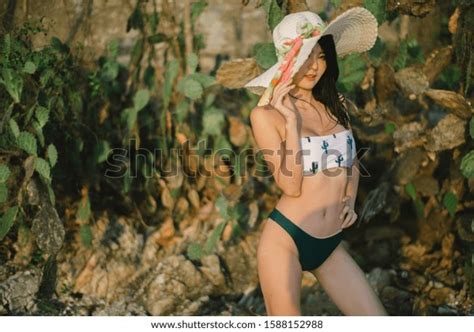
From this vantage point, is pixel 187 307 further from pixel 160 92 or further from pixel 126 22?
pixel 126 22

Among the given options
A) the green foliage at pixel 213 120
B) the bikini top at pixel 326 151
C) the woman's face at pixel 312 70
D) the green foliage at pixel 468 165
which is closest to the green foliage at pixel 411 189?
the green foliage at pixel 468 165

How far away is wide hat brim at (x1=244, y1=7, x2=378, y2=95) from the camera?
3910mm

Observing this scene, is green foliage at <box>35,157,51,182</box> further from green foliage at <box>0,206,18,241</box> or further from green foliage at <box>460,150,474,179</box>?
green foliage at <box>460,150,474,179</box>

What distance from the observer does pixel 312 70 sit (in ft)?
13.2

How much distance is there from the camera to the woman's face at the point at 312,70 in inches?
158

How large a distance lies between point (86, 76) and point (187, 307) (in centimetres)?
153

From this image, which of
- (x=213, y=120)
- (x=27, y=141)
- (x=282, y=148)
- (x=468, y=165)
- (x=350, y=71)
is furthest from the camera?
(x=213, y=120)

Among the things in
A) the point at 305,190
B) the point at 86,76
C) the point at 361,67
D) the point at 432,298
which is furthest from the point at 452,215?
the point at 86,76

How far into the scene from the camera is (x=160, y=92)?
252 inches

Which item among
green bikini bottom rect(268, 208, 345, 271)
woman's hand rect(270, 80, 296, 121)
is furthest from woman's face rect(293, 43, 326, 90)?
green bikini bottom rect(268, 208, 345, 271)

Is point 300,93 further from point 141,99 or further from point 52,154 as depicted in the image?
point 141,99

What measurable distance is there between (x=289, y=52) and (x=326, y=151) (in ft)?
1.33

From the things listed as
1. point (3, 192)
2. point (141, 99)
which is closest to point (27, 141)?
point (3, 192)

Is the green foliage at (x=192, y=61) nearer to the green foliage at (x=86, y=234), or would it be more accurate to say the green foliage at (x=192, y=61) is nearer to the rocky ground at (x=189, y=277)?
the rocky ground at (x=189, y=277)
